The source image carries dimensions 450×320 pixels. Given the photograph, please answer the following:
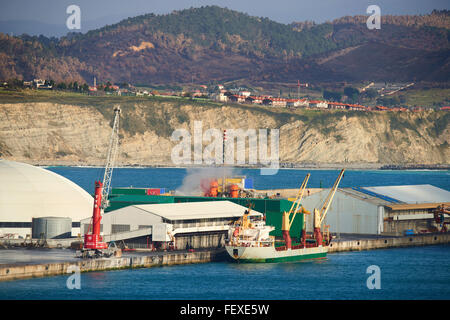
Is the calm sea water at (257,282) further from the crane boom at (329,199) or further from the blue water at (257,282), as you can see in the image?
the crane boom at (329,199)

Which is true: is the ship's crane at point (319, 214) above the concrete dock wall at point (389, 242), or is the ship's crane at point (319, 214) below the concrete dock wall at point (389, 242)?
above

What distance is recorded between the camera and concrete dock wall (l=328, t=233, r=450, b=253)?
3957 inches

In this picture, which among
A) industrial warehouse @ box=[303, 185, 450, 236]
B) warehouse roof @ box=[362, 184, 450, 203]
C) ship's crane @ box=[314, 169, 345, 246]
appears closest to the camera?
ship's crane @ box=[314, 169, 345, 246]

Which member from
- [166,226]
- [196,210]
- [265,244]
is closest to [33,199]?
[166,226]

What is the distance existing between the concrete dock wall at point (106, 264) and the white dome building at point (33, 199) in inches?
565

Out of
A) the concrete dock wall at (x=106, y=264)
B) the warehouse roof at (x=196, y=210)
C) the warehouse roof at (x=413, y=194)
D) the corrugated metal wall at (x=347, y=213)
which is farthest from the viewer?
the warehouse roof at (x=413, y=194)

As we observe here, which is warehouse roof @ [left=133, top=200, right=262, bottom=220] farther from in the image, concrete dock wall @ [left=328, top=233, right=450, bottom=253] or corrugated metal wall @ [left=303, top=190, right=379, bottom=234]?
corrugated metal wall @ [left=303, top=190, right=379, bottom=234]

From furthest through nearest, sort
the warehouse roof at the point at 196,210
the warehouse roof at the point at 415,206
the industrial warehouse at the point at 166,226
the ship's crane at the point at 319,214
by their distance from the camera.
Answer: the warehouse roof at the point at 415,206, the ship's crane at the point at 319,214, the warehouse roof at the point at 196,210, the industrial warehouse at the point at 166,226

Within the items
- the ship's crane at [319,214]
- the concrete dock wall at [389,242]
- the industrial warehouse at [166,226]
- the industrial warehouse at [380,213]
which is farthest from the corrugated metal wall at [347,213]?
the industrial warehouse at [166,226]

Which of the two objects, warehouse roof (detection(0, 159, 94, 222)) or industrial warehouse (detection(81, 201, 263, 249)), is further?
warehouse roof (detection(0, 159, 94, 222))

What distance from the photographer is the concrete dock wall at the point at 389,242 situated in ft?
330

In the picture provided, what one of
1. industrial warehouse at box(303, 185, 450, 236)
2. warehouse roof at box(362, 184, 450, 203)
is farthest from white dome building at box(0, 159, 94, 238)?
warehouse roof at box(362, 184, 450, 203)

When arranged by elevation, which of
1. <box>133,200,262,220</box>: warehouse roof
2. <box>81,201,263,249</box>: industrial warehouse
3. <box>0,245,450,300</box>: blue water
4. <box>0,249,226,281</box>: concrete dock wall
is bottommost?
<box>0,245,450,300</box>: blue water

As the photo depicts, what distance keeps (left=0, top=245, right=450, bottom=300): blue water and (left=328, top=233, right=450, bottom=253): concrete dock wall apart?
5706 mm
